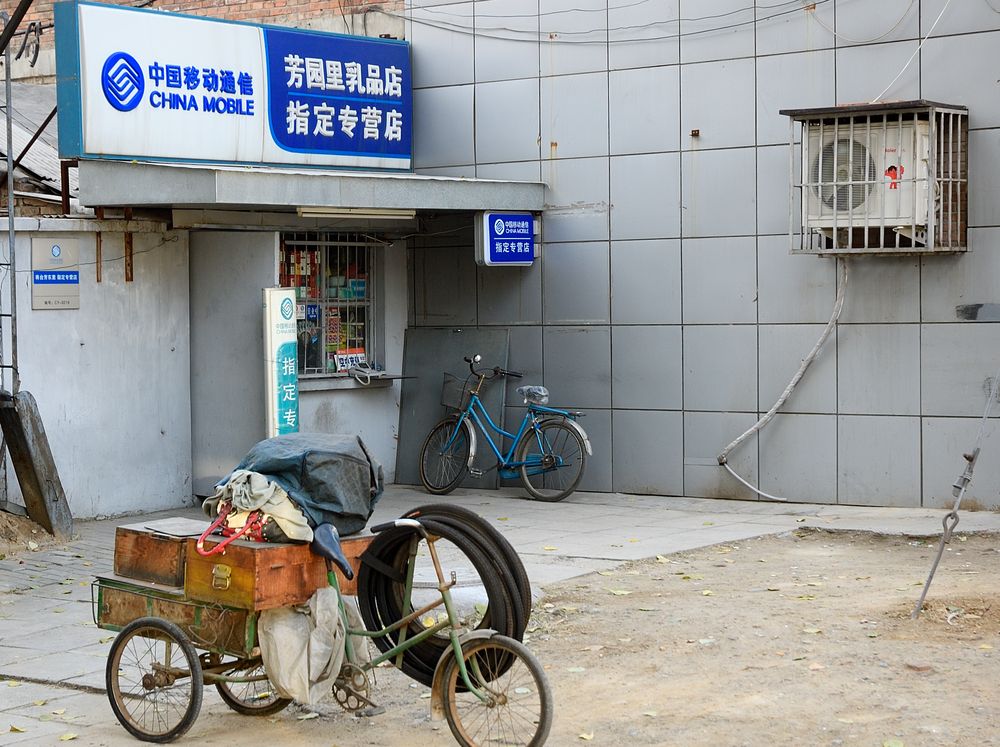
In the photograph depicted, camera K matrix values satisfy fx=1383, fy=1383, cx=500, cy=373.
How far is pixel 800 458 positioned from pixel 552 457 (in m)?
2.28

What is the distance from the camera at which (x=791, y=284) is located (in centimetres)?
1224

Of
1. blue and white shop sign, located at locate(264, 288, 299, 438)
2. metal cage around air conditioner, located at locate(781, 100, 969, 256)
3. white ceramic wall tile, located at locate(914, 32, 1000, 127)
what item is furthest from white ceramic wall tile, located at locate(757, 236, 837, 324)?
blue and white shop sign, located at locate(264, 288, 299, 438)

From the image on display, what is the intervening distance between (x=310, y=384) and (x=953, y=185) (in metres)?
6.12

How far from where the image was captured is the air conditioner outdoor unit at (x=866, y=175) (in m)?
11.0

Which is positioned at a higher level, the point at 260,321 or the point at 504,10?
the point at 504,10

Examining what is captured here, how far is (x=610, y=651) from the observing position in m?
7.26

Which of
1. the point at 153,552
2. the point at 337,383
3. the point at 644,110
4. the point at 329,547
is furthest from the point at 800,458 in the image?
the point at 153,552

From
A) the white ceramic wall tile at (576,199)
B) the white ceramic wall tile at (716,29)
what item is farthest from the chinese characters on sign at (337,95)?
the white ceramic wall tile at (716,29)

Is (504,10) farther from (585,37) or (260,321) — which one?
(260,321)

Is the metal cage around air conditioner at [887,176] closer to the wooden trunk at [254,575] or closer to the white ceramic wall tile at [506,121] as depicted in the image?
the white ceramic wall tile at [506,121]

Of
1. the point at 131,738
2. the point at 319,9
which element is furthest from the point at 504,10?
the point at 131,738

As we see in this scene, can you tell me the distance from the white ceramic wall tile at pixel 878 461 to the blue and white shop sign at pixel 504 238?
343cm

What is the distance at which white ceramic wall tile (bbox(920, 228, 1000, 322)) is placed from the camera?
11.4 meters

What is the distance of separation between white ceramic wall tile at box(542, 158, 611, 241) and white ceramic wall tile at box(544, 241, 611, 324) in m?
0.13
